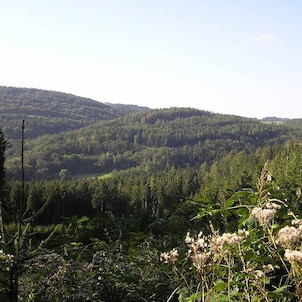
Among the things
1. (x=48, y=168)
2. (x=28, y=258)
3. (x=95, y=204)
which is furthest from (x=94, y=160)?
(x=28, y=258)

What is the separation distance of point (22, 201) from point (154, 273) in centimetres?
121

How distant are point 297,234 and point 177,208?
2016 millimetres

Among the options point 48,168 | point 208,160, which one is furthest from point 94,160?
point 208,160

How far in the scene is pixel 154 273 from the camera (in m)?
2.95

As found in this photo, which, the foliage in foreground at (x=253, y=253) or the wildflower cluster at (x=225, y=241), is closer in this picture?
the foliage in foreground at (x=253, y=253)

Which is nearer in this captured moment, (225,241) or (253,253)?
(225,241)

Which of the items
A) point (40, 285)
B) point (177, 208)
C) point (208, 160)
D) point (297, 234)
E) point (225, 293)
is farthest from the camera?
point (208, 160)

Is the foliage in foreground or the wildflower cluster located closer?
the foliage in foreground

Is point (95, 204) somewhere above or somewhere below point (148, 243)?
below

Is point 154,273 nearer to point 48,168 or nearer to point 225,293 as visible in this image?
point 225,293

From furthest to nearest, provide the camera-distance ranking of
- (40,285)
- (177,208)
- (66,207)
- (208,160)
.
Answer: (208,160) < (66,207) < (177,208) < (40,285)

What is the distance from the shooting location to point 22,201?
323 centimetres

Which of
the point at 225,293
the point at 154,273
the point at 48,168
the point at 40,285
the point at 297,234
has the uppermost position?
the point at 297,234

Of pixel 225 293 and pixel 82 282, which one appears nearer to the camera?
pixel 225 293
